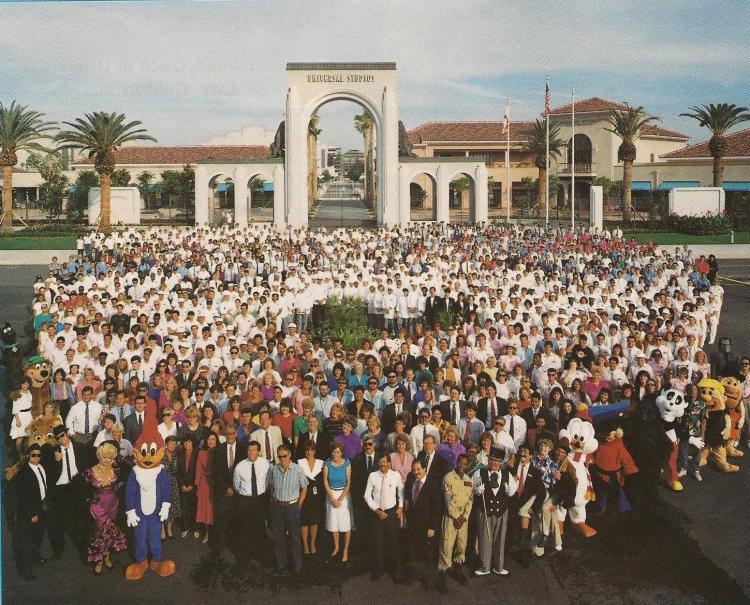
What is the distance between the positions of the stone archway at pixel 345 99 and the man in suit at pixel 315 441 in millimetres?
36325

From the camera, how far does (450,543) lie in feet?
26.8

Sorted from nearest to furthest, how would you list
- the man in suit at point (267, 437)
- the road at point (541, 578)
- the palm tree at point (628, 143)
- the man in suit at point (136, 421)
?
the road at point (541, 578)
the man in suit at point (267, 437)
the man in suit at point (136, 421)
the palm tree at point (628, 143)

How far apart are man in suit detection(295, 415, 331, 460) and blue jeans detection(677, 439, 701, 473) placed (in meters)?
4.94

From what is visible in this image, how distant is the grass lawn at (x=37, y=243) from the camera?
40.7 meters

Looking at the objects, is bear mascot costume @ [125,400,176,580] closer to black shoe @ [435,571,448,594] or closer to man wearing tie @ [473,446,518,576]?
black shoe @ [435,571,448,594]

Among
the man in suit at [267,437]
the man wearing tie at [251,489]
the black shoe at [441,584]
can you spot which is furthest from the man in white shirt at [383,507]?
the man in suit at [267,437]

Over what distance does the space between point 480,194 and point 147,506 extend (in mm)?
40369

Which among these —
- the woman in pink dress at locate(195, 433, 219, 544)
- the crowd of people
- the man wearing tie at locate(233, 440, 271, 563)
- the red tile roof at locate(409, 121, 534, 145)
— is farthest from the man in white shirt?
the red tile roof at locate(409, 121, 534, 145)

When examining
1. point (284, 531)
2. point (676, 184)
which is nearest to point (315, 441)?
point (284, 531)

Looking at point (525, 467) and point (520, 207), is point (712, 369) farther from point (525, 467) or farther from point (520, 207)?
point (520, 207)

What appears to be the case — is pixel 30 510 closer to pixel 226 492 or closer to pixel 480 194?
pixel 226 492

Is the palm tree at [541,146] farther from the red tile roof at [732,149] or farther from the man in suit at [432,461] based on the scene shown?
the man in suit at [432,461]

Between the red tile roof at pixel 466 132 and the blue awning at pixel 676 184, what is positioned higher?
the red tile roof at pixel 466 132

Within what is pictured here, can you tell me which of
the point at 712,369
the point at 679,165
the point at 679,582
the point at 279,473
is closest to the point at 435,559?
the point at 279,473
